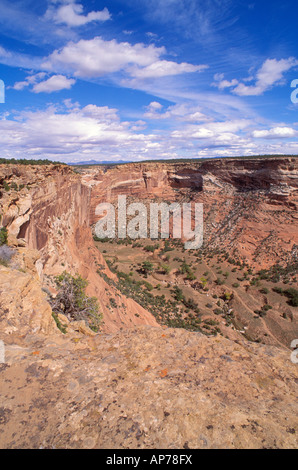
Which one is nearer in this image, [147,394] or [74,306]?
[147,394]

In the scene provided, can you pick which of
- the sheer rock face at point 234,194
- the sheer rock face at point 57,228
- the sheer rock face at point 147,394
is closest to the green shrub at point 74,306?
the sheer rock face at point 57,228

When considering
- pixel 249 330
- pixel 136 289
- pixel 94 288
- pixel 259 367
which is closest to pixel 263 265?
pixel 249 330

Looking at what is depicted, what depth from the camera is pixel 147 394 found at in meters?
3.79

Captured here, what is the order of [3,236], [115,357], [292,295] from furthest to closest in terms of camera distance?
1. [292,295]
2. [3,236]
3. [115,357]

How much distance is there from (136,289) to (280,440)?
22.2 m

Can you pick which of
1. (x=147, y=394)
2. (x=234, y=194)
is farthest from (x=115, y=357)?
(x=234, y=194)

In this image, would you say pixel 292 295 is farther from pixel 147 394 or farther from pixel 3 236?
pixel 3 236

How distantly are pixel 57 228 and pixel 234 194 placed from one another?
34.8m

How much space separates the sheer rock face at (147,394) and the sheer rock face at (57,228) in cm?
341

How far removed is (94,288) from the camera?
1566cm

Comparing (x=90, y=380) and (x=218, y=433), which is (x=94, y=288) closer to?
(x=90, y=380)

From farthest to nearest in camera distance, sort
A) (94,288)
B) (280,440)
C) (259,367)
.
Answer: (94,288) < (259,367) < (280,440)

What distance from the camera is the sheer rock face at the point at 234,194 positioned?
3322cm

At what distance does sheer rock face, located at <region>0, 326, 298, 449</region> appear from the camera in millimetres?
3016
